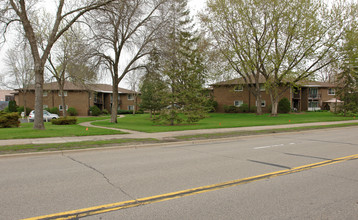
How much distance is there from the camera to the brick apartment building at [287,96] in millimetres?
45844

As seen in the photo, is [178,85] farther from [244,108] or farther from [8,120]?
[244,108]

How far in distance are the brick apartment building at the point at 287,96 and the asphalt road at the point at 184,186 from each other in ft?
127

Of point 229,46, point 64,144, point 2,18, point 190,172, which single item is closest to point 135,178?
point 190,172

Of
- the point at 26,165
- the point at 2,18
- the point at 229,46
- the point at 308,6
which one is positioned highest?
the point at 308,6

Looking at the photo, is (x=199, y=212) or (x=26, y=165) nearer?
(x=199, y=212)

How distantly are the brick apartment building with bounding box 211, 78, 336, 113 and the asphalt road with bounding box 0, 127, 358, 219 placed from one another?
127 ft

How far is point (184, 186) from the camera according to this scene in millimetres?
5305

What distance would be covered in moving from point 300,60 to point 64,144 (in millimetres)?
31050

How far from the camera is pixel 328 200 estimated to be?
14.9ft

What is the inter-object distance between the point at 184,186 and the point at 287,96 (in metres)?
44.1

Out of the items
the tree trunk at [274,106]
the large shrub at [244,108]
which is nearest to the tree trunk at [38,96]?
the tree trunk at [274,106]

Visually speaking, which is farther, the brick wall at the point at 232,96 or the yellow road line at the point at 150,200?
the brick wall at the point at 232,96

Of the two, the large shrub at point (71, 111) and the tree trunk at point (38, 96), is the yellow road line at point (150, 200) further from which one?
the large shrub at point (71, 111)

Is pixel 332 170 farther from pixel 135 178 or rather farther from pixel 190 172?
pixel 135 178
